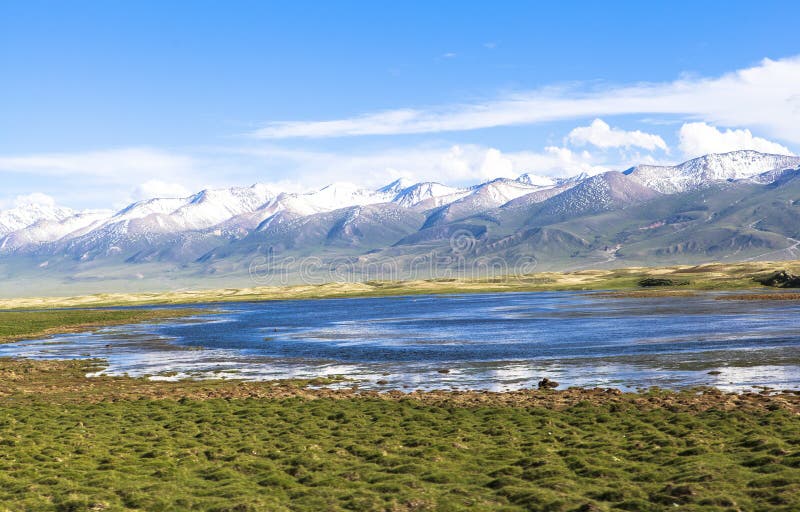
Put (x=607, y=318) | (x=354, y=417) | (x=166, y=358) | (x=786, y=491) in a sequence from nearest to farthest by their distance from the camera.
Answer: (x=786, y=491) → (x=354, y=417) → (x=166, y=358) → (x=607, y=318)

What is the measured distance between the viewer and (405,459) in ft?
105

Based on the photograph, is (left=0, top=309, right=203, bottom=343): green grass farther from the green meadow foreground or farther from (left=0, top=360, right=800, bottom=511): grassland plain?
(left=0, top=360, right=800, bottom=511): grassland plain

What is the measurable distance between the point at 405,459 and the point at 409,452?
1.39 metres

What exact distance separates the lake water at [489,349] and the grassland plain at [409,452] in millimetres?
9869

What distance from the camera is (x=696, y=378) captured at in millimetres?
54188

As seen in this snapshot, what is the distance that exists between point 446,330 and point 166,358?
148ft

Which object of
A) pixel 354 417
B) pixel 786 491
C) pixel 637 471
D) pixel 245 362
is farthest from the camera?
pixel 245 362

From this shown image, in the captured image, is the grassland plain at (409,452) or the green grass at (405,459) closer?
the green grass at (405,459)

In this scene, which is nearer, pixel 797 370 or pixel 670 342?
pixel 797 370

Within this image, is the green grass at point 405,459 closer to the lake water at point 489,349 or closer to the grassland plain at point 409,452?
the grassland plain at point 409,452

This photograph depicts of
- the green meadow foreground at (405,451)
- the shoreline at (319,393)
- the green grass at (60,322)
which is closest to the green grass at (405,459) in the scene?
the green meadow foreground at (405,451)

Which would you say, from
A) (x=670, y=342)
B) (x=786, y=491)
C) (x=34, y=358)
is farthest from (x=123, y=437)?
(x=670, y=342)

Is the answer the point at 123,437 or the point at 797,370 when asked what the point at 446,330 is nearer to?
the point at 797,370

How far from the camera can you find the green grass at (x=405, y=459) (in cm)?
2564
